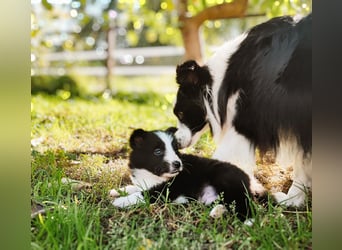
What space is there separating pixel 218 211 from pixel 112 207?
62cm

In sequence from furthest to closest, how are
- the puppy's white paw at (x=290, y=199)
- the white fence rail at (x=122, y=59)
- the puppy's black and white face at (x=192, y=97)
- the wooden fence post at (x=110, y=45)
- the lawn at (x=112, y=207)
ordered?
the wooden fence post at (x=110, y=45)
the white fence rail at (x=122, y=59)
the puppy's black and white face at (x=192, y=97)
the puppy's white paw at (x=290, y=199)
the lawn at (x=112, y=207)

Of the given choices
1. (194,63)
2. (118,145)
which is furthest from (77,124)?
(194,63)

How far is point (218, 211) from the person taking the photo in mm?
2680

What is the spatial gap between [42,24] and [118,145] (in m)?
1.23

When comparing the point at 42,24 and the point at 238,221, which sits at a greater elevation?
the point at 42,24

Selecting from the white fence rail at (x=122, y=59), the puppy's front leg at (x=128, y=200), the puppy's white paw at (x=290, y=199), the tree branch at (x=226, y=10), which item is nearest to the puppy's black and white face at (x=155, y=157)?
the puppy's front leg at (x=128, y=200)

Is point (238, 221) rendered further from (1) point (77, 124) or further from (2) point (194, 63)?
(1) point (77, 124)

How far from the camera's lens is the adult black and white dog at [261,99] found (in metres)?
2.70

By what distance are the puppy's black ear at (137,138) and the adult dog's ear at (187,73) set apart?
15.1 inches

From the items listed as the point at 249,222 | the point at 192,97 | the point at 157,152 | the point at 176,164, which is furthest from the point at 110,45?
the point at 249,222

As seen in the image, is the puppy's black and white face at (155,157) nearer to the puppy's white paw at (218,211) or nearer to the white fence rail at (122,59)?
the puppy's white paw at (218,211)

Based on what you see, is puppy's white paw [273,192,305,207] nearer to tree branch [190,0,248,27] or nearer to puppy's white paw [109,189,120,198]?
puppy's white paw [109,189,120,198]

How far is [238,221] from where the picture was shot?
2652 millimetres
